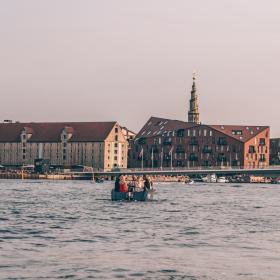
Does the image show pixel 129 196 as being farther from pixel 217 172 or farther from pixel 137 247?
pixel 217 172

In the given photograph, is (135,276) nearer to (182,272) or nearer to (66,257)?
(182,272)

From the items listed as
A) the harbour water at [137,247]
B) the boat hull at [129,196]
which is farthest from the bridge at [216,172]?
the harbour water at [137,247]

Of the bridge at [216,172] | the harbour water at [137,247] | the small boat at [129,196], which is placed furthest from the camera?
the bridge at [216,172]

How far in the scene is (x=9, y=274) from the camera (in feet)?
92.5

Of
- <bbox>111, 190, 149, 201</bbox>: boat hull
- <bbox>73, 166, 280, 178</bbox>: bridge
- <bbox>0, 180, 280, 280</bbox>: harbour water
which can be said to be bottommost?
<bbox>0, 180, 280, 280</bbox>: harbour water

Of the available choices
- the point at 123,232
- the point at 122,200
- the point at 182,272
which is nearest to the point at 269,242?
the point at 123,232

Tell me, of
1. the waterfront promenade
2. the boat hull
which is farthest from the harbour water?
the waterfront promenade

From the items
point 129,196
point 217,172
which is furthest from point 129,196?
point 217,172

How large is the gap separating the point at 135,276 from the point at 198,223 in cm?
2211

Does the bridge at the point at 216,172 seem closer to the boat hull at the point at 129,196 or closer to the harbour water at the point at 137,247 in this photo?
the boat hull at the point at 129,196

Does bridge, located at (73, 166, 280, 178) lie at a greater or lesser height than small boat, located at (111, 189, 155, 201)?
greater

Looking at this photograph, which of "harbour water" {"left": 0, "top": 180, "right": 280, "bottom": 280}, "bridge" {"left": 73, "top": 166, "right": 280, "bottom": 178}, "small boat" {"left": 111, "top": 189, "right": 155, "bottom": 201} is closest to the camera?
"harbour water" {"left": 0, "top": 180, "right": 280, "bottom": 280}

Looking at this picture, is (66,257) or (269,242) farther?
(269,242)

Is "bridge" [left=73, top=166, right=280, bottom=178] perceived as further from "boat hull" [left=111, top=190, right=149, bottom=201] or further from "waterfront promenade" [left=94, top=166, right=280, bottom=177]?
"boat hull" [left=111, top=190, right=149, bottom=201]
